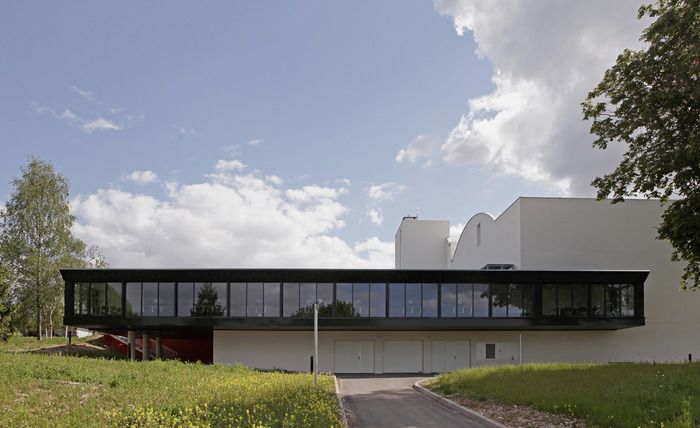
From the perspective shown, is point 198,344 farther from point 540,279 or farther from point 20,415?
point 20,415

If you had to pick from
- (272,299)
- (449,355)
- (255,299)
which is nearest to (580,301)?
(449,355)

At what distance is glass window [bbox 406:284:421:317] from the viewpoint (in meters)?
37.5

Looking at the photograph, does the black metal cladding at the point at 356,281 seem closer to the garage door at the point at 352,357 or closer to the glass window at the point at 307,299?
the glass window at the point at 307,299

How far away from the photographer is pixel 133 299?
3688 centimetres

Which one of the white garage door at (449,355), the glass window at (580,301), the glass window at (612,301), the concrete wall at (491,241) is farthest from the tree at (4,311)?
the glass window at (612,301)

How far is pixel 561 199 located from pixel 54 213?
123ft

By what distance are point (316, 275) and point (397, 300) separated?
197 inches

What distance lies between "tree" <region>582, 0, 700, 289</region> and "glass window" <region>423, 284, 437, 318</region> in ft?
44.6

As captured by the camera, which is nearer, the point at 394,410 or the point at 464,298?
the point at 394,410

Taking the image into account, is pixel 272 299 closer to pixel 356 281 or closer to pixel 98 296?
A: pixel 356 281

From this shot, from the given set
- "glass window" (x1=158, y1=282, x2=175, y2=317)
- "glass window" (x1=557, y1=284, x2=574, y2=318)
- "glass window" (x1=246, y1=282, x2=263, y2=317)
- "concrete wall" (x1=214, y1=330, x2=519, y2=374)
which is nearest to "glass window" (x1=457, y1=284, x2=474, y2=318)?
"concrete wall" (x1=214, y1=330, x2=519, y2=374)

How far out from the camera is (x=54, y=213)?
1923 inches

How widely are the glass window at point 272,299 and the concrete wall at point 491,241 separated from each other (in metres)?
16.7

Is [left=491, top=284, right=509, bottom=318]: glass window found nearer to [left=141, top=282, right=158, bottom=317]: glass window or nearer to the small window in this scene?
the small window
